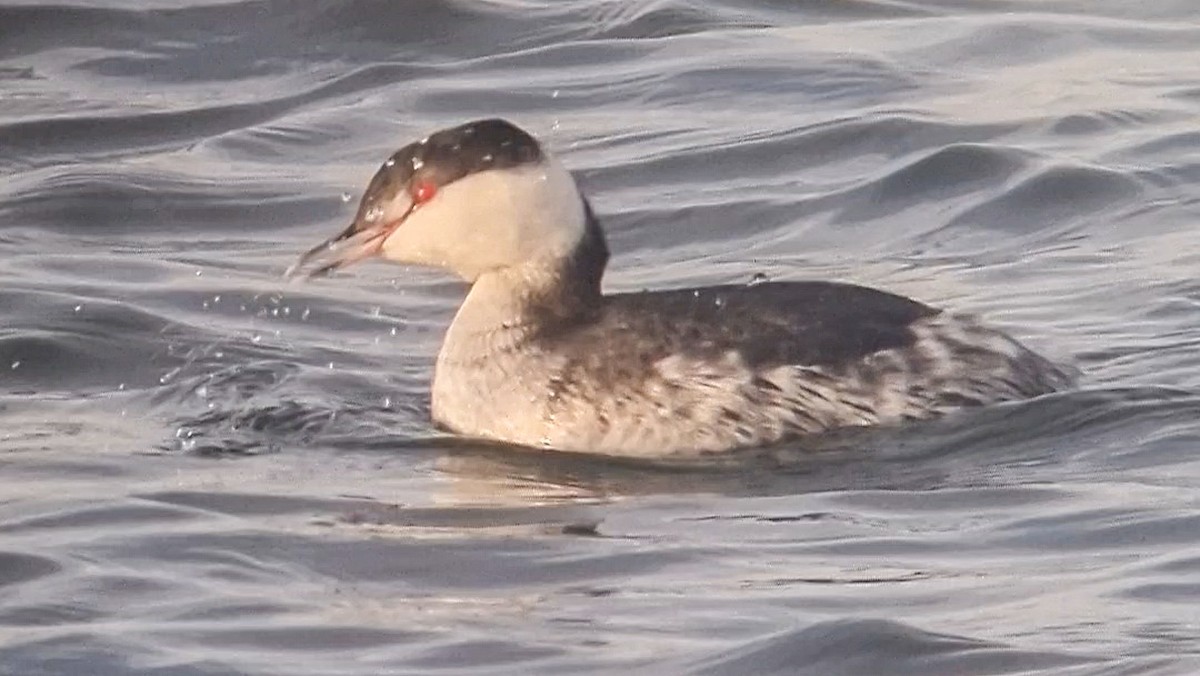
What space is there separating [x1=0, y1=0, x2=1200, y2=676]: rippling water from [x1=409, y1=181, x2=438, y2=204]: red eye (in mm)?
715

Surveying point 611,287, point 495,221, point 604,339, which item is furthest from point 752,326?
point 611,287

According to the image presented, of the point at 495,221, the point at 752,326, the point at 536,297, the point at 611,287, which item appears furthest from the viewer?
the point at 611,287

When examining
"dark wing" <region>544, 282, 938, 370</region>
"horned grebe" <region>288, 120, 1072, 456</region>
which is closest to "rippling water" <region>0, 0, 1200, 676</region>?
"horned grebe" <region>288, 120, 1072, 456</region>

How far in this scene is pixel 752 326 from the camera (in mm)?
9484

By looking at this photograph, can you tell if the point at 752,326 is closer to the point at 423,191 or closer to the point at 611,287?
the point at 423,191

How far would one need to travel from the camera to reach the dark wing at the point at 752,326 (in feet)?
31.0

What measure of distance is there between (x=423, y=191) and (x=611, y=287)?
258cm

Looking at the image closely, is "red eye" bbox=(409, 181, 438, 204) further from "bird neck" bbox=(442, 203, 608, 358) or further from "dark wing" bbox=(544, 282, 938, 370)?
"dark wing" bbox=(544, 282, 938, 370)

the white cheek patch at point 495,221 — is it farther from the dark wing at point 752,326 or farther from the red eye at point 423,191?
the dark wing at point 752,326

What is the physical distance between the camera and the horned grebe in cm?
938

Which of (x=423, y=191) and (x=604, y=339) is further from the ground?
(x=423, y=191)

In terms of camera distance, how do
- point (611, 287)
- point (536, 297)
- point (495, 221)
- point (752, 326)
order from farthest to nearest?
point (611, 287)
point (536, 297)
point (495, 221)
point (752, 326)

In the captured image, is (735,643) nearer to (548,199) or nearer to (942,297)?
(548,199)

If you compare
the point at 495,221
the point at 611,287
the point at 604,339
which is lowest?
the point at 611,287
